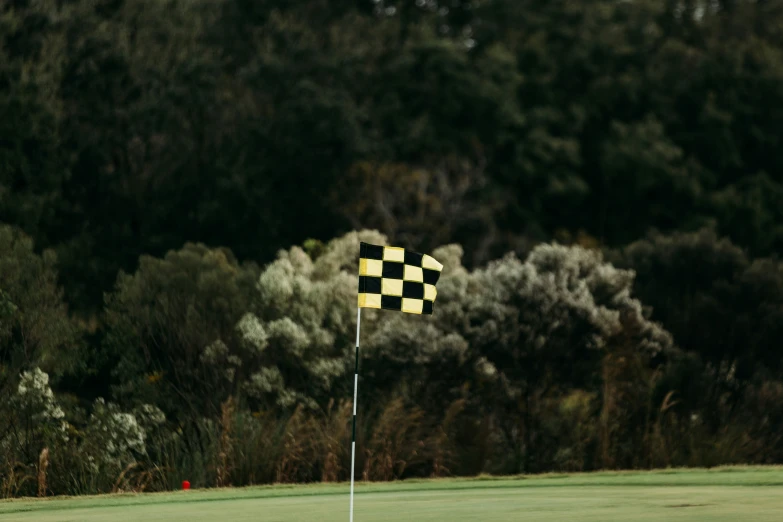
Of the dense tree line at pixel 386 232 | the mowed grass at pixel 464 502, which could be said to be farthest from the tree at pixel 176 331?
the mowed grass at pixel 464 502

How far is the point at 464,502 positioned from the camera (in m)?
12.1

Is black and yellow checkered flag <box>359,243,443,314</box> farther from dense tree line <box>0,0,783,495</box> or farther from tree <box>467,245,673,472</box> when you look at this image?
tree <box>467,245,673,472</box>

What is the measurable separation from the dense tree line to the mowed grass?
1942 mm

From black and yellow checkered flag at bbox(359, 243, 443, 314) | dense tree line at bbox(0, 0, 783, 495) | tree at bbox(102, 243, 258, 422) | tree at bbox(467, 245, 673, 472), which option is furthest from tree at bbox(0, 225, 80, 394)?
black and yellow checkered flag at bbox(359, 243, 443, 314)

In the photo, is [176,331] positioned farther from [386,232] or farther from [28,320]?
[386,232]

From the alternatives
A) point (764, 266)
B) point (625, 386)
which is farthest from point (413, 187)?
point (625, 386)

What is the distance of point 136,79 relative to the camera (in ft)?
121

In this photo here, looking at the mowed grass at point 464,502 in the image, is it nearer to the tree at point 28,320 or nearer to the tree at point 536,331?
the tree at point 536,331

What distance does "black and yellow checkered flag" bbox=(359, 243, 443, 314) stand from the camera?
11617mm

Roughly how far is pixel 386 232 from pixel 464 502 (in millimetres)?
24737

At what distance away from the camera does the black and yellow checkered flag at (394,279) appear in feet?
38.1

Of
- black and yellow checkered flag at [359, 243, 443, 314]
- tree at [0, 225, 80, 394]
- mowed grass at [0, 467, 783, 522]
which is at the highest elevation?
→ black and yellow checkered flag at [359, 243, 443, 314]

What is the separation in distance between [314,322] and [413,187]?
53.0ft

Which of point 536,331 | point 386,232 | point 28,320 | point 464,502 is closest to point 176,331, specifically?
point 28,320
